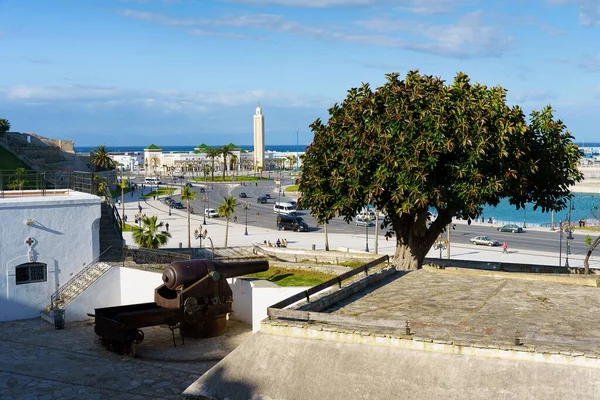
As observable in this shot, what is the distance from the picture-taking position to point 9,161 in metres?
78.6

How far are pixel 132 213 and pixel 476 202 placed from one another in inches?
2433

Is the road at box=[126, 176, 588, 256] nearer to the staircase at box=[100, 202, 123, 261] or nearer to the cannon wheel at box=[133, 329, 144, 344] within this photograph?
the staircase at box=[100, 202, 123, 261]

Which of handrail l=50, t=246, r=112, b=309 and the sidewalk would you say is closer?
handrail l=50, t=246, r=112, b=309

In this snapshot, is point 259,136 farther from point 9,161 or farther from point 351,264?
point 351,264

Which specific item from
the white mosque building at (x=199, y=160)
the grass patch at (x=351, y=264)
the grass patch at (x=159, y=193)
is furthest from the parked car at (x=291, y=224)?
the white mosque building at (x=199, y=160)

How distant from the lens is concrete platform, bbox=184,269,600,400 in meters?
9.61

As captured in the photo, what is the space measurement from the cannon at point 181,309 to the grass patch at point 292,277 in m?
3.04

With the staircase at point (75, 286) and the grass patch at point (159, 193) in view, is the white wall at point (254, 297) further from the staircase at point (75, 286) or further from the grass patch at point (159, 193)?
the grass patch at point (159, 193)

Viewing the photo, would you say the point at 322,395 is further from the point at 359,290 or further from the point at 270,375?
the point at 359,290

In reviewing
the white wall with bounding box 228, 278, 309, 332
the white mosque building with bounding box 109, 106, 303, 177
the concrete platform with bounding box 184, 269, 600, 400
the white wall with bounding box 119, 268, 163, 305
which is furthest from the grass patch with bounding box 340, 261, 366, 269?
the white mosque building with bounding box 109, 106, 303, 177

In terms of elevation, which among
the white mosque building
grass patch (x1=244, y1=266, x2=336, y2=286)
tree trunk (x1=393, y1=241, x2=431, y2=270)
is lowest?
grass patch (x1=244, y1=266, x2=336, y2=286)

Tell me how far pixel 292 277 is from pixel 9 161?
6225 cm

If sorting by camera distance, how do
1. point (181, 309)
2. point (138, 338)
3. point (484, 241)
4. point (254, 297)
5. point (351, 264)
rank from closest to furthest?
1. point (138, 338)
2. point (181, 309)
3. point (254, 297)
4. point (351, 264)
5. point (484, 241)

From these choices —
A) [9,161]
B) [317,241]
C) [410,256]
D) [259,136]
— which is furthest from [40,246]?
[259,136]
